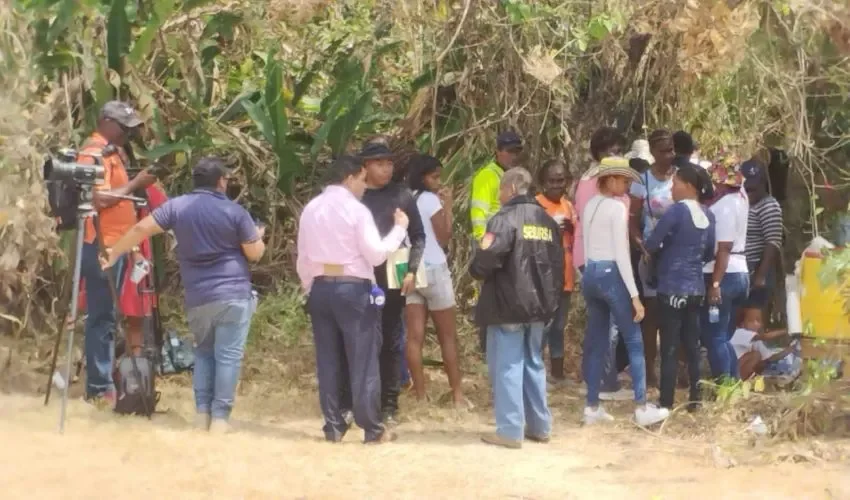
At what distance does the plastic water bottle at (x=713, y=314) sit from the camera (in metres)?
6.98

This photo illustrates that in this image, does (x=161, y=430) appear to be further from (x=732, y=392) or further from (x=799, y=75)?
(x=799, y=75)

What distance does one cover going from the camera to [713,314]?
6.98 m

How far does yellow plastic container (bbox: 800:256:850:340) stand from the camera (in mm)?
6898

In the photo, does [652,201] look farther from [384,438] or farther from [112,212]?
[112,212]

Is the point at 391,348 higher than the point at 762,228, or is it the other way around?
the point at 762,228

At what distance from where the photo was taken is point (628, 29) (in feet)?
28.4

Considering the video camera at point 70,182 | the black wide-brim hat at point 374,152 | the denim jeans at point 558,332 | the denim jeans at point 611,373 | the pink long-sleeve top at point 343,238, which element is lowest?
the denim jeans at point 611,373

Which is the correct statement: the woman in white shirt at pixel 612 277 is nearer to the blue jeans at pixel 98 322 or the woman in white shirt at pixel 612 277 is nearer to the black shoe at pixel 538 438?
the black shoe at pixel 538 438

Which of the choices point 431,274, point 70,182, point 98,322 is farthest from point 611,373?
point 70,182

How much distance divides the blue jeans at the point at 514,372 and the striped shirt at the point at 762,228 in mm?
2467

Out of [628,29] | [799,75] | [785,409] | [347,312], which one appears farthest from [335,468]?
[628,29]

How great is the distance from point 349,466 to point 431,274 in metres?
1.57

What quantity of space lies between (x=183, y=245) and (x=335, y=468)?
5.17 ft

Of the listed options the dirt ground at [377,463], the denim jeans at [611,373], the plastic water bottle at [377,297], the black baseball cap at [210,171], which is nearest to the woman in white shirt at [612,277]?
the dirt ground at [377,463]
